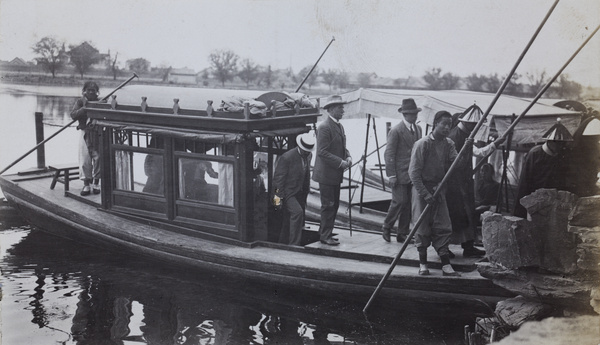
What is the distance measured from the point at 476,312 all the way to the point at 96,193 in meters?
7.06

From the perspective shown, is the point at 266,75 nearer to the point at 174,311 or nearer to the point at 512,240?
the point at 174,311

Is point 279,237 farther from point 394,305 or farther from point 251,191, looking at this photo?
point 394,305

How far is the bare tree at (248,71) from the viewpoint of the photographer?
66.7 feet

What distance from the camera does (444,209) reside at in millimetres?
6836

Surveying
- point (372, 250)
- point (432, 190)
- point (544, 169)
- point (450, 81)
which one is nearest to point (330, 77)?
point (450, 81)

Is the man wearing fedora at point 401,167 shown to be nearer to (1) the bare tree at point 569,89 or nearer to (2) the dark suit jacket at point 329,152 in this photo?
(2) the dark suit jacket at point 329,152

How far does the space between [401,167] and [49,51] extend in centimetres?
837

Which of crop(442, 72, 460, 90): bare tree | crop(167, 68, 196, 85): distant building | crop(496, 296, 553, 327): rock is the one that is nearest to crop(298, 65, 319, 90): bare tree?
crop(167, 68, 196, 85): distant building

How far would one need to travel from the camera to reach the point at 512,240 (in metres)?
5.62

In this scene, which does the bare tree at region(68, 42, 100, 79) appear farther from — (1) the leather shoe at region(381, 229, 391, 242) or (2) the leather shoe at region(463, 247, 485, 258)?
(2) the leather shoe at region(463, 247, 485, 258)

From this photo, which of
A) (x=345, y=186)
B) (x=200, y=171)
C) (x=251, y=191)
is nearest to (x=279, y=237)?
(x=251, y=191)

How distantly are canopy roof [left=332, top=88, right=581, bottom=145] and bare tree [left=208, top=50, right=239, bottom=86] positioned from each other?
7827 millimetres

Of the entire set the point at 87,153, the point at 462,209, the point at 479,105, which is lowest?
the point at 462,209

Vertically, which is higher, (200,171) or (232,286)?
(200,171)
